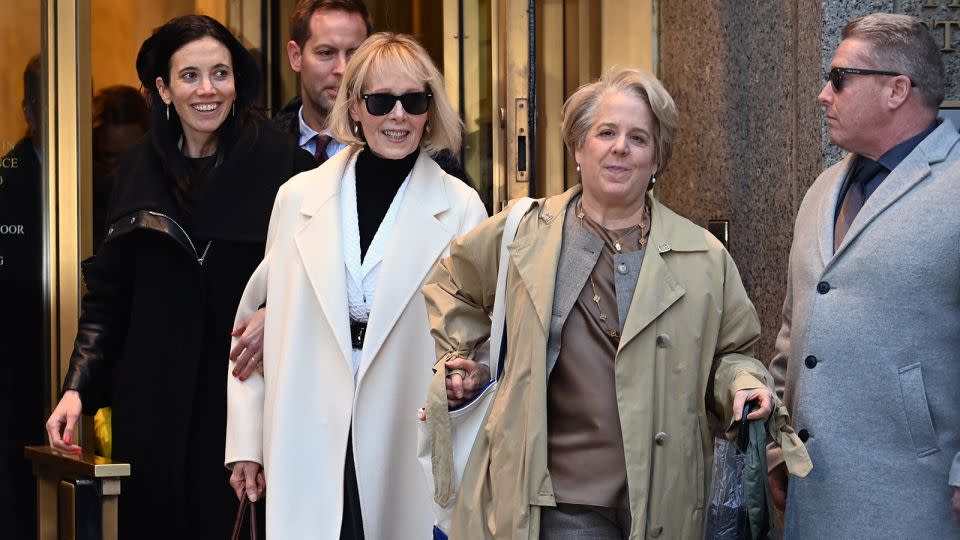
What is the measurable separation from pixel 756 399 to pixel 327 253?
148 centimetres

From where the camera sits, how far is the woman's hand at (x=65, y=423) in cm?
490

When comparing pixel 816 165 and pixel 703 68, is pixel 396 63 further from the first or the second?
pixel 703 68

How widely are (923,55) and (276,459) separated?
7.43 feet

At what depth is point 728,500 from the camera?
3836mm

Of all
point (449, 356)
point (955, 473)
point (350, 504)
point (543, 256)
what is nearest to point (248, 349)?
point (350, 504)

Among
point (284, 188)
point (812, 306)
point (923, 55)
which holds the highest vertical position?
point (923, 55)

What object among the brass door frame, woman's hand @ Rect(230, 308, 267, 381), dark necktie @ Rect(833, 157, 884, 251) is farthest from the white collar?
the brass door frame

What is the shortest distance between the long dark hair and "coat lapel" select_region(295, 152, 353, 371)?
2.00 ft

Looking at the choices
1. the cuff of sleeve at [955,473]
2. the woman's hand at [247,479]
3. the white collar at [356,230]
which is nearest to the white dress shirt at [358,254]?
the white collar at [356,230]

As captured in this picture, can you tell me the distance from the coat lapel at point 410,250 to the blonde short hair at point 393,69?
5.3 inches

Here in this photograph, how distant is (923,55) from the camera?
4254mm

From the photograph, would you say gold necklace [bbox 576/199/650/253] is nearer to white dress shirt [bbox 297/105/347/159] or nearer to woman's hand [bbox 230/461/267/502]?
woman's hand [bbox 230/461/267/502]

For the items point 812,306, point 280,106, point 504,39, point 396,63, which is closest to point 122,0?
point 280,106

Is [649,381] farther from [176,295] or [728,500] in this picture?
[176,295]
